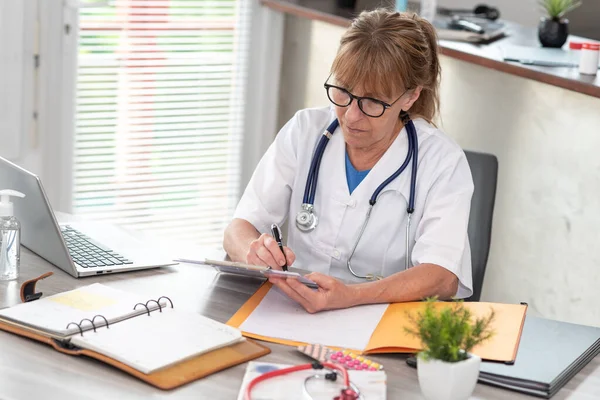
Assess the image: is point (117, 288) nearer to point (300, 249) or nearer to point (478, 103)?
point (300, 249)

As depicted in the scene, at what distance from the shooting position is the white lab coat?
1.98 metres

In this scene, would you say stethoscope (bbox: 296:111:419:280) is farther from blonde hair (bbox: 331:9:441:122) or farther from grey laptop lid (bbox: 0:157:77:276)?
grey laptop lid (bbox: 0:157:77:276)

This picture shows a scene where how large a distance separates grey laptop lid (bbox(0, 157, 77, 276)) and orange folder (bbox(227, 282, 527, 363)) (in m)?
0.37

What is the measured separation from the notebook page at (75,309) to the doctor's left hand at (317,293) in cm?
23

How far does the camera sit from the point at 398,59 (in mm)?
1940

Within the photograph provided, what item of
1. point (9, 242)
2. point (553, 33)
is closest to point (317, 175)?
point (9, 242)

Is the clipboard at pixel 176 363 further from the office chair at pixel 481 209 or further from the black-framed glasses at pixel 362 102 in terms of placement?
the office chair at pixel 481 209

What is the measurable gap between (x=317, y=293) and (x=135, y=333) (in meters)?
0.35

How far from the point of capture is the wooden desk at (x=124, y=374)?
1326 mm

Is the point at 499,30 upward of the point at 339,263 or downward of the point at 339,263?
upward

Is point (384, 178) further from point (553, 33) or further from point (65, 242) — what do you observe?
point (553, 33)

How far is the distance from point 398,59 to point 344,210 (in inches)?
14.4

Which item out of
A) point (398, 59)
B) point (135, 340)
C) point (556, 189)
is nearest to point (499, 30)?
point (556, 189)

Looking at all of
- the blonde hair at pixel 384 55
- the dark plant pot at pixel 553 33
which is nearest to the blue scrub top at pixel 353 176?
the blonde hair at pixel 384 55
